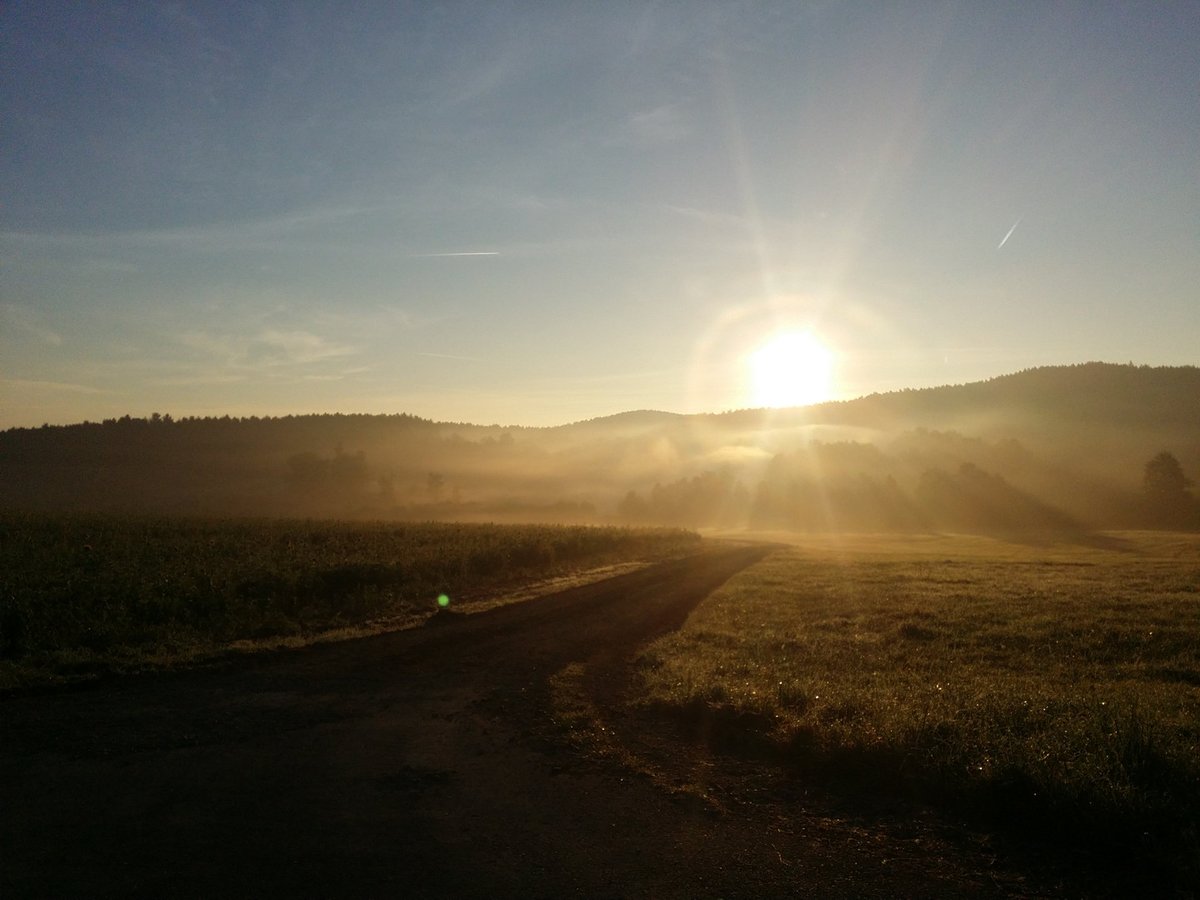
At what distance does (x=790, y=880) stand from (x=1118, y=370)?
670 ft

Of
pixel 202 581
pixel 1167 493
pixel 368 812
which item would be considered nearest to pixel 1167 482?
pixel 1167 493

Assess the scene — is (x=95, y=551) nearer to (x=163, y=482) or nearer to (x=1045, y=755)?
(x=1045, y=755)

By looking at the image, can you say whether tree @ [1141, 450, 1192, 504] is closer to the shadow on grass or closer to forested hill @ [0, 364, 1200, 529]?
forested hill @ [0, 364, 1200, 529]

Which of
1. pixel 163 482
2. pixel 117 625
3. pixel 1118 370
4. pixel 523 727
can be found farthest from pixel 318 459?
pixel 1118 370

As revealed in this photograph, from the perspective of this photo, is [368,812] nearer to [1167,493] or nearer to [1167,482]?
[1167,482]

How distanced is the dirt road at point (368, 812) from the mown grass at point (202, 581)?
3.27 m

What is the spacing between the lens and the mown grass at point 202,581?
1514 cm

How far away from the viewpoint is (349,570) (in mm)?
24000

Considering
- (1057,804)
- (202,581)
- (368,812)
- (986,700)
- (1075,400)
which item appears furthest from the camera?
(1075,400)

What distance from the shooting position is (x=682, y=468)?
164500 mm

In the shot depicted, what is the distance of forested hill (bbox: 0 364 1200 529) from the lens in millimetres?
97062

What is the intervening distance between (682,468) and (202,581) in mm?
146713

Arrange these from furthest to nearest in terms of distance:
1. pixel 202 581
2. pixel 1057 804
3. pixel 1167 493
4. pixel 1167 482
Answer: pixel 1167 493 → pixel 1167 482 → pixel 202 581 → pixel 1057 804

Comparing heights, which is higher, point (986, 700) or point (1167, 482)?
point (1167, 482)
